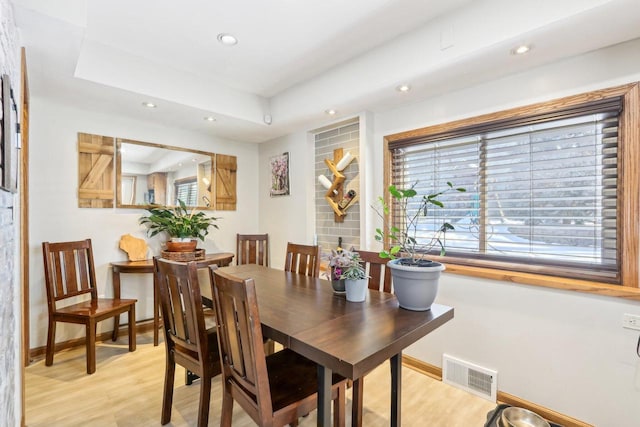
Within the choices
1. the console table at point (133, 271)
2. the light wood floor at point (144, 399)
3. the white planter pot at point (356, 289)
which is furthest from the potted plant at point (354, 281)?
the console table at point (133, 271)

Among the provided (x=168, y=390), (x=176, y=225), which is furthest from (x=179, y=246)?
(x=168, y=390)

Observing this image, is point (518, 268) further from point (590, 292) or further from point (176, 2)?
point (176, 2)

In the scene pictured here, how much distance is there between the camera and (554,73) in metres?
1.97

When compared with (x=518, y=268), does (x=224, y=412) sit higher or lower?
lower

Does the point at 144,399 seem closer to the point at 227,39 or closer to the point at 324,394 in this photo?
the point at 324,394

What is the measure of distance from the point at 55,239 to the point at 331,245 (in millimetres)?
2643

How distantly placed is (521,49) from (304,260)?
2.05 meters

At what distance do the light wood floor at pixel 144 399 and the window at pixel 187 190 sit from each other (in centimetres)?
172

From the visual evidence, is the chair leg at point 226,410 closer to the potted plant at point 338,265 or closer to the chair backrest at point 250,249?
the potted plant at point 338,265

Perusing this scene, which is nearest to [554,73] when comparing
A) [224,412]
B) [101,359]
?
[224,412]

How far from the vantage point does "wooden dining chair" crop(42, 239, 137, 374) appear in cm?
249

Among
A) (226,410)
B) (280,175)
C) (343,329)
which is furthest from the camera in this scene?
(280,175)

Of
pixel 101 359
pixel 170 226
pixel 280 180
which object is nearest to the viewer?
pixel 101 359

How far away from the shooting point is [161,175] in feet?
11.3
